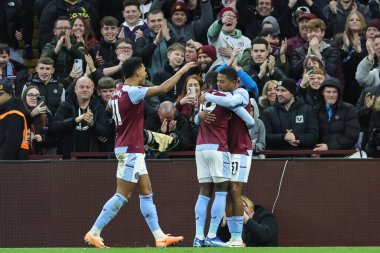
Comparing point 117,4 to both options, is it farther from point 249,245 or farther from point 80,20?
point 249,245

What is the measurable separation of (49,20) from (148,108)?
14.7 feet

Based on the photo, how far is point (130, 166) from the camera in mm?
14086

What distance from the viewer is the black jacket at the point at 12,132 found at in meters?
16.4

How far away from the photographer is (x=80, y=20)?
20.1m

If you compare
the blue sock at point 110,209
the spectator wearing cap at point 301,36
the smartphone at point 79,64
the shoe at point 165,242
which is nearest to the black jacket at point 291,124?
the spectator wearing cap at point 301,36

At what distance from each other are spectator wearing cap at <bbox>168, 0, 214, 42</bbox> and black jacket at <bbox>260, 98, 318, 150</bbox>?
3760mm

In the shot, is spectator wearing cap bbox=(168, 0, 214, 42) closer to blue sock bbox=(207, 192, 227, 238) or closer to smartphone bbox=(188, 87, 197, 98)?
smartphone bbox=(188, 87, 197, 98)

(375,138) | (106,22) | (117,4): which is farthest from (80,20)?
(375,138)

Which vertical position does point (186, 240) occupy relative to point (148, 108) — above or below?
below

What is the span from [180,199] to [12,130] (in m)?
2.65

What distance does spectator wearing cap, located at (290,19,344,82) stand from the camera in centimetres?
1889

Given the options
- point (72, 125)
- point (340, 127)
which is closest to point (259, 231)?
point (340, 127)

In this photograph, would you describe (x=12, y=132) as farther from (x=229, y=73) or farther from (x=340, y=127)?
(x=340, y=127)

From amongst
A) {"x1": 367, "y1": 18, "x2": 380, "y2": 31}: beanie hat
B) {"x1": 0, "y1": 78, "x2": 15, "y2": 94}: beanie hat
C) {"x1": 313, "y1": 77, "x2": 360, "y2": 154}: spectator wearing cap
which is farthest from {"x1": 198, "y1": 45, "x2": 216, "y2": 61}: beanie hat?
{"x1": 0, "y1": 78, "x2": 15, "y2": 94}: beanie hat
